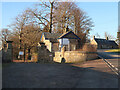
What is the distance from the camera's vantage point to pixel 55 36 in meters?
34.2

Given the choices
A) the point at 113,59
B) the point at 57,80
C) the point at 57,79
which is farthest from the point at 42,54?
the point at 57,80

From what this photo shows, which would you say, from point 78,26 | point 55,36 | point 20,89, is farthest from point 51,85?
point 78,26

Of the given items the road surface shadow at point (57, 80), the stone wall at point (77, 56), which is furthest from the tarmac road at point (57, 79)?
the stone wall at point (77, 56)

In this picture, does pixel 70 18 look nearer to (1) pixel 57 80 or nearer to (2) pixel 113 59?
(2) pixel 113 59

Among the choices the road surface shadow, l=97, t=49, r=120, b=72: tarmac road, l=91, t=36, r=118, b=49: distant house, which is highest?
l=91, t=36, r=118, b=49: distant house

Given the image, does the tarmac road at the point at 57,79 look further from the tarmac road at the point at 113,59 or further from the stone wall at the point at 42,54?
the stone wall at the point at 42,54

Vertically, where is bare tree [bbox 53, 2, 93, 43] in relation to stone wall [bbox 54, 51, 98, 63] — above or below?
above

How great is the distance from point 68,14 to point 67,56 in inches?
859

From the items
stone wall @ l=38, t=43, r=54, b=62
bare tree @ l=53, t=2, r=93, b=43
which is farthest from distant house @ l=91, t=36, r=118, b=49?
stone wall @ l=38, t=43, r=54, b=62

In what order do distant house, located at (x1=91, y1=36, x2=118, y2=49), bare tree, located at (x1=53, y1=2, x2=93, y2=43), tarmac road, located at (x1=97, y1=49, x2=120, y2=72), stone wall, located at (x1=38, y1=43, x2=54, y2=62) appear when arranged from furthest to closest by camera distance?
distant house, located at (x1=91, y1=36, x2=118, y2=49) → bare tree, located at (x1=53, y1=2, x2=93, y2=43) → stone wall, located at (x1=38, y1=43, x2=54, y2=62) → tarmac road, located at (x1=97, y1=49, x2=120, y2=72)

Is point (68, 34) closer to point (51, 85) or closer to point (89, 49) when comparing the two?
point (89, 49)

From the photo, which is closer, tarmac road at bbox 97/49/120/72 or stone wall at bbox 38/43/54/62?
tarmac road at bbox 97/49/120/72

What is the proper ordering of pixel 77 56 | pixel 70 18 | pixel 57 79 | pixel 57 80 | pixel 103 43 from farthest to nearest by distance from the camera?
pixel 103 43, pixel 70 18, pixel 77 56, pixel 57 79, pixel 57 80

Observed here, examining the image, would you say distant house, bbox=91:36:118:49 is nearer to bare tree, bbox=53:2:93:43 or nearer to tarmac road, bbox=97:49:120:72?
bare tree, bbox=53:2:93:43
